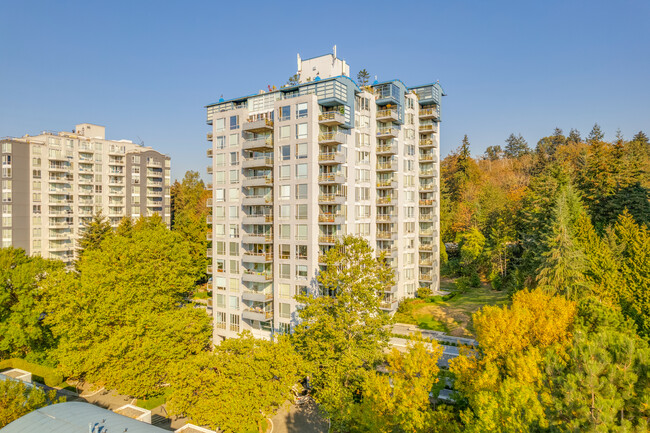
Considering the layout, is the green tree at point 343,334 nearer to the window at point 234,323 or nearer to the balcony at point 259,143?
the balcony at point 259,143

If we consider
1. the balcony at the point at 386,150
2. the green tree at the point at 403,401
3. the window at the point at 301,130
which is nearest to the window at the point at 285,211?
the window at the point at 301,130

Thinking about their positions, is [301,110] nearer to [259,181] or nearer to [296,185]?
[296,185]

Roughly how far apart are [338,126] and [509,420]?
124 feet

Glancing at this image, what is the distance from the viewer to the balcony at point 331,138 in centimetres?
4769

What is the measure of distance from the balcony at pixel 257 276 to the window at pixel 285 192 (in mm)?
9772

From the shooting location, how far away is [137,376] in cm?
3719

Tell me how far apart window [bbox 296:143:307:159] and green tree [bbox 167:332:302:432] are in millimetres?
22862

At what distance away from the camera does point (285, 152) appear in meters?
49.5

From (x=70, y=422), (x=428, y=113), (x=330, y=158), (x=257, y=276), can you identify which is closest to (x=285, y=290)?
(x=257, y=276)

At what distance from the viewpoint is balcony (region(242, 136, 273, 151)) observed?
49969 millimetres

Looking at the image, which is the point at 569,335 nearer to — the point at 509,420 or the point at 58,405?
the point at 509,420

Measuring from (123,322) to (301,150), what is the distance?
89.1ft

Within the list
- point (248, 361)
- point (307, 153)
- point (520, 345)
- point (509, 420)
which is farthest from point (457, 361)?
point (307, 153)

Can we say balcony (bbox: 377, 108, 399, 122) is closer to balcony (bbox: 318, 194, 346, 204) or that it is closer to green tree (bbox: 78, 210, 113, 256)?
balcony (bbox: 318, 194, 346, 204)
